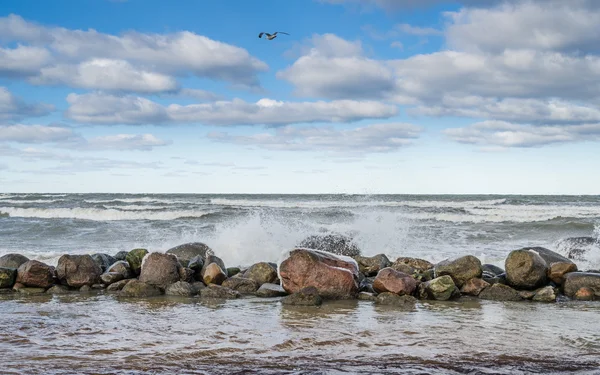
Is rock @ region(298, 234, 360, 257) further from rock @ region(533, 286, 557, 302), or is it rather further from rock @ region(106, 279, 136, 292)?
rock @ region(533, 286, 557, 302)

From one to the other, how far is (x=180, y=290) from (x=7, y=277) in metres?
3.17

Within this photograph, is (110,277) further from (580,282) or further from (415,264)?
(580,282)

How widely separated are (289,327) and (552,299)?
4.79 meters

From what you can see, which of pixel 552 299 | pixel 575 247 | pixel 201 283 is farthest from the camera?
pixel 575 247

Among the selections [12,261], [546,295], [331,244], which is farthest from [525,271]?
[12,261]

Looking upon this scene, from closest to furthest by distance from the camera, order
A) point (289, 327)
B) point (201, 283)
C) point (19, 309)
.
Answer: point (289, 327) < point (19, 309) < point (201, 283)

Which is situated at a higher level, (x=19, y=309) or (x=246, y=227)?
(x=246, y=227)

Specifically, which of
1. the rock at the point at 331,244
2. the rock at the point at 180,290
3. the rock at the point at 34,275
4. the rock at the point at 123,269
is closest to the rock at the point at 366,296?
the rock at the point at 180,290

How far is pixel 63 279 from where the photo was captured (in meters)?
9.76

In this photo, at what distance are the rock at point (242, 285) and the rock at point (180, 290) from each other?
0.67 meters

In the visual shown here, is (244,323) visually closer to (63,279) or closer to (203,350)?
(203,350)

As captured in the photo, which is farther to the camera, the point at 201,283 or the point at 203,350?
the point at 201,283

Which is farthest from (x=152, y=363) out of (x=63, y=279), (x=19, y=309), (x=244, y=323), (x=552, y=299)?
(x=552, y=299)

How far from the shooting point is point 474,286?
30.3 ft
